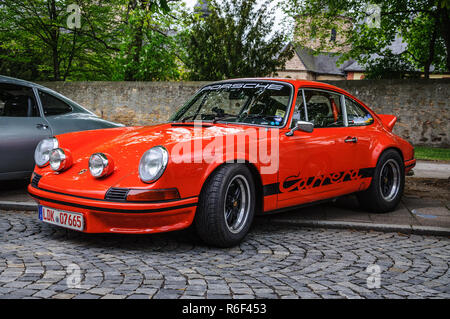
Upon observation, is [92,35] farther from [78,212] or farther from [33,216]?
[78,212]

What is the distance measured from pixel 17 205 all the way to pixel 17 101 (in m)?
1.46

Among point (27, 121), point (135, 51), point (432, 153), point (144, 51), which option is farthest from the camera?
point (135, 51)

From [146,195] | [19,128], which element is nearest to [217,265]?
[146,195]

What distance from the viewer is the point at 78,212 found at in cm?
359

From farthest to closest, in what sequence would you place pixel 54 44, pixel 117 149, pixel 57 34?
1. pixel 57 34
2. pixel 54 44
3. pixel 117 149

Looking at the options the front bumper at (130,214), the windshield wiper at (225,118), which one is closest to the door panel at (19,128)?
the front bumper at (130,214)

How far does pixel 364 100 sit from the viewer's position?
15617mm

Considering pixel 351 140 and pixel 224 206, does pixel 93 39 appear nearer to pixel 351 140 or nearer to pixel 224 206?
pixel 351 140

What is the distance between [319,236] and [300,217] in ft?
2.22

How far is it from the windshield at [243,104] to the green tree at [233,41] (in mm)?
15967

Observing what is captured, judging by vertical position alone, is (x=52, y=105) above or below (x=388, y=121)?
above

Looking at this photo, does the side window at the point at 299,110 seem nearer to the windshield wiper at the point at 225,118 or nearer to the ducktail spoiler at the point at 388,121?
the windshield wiper at the point at 225,118

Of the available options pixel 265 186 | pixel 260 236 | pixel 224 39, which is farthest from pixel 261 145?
pixel 224 39

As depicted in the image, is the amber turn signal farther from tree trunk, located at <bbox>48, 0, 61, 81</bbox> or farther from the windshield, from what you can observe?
tree trunk, located at <bbox>48, 0, 61, 81</bbox>
